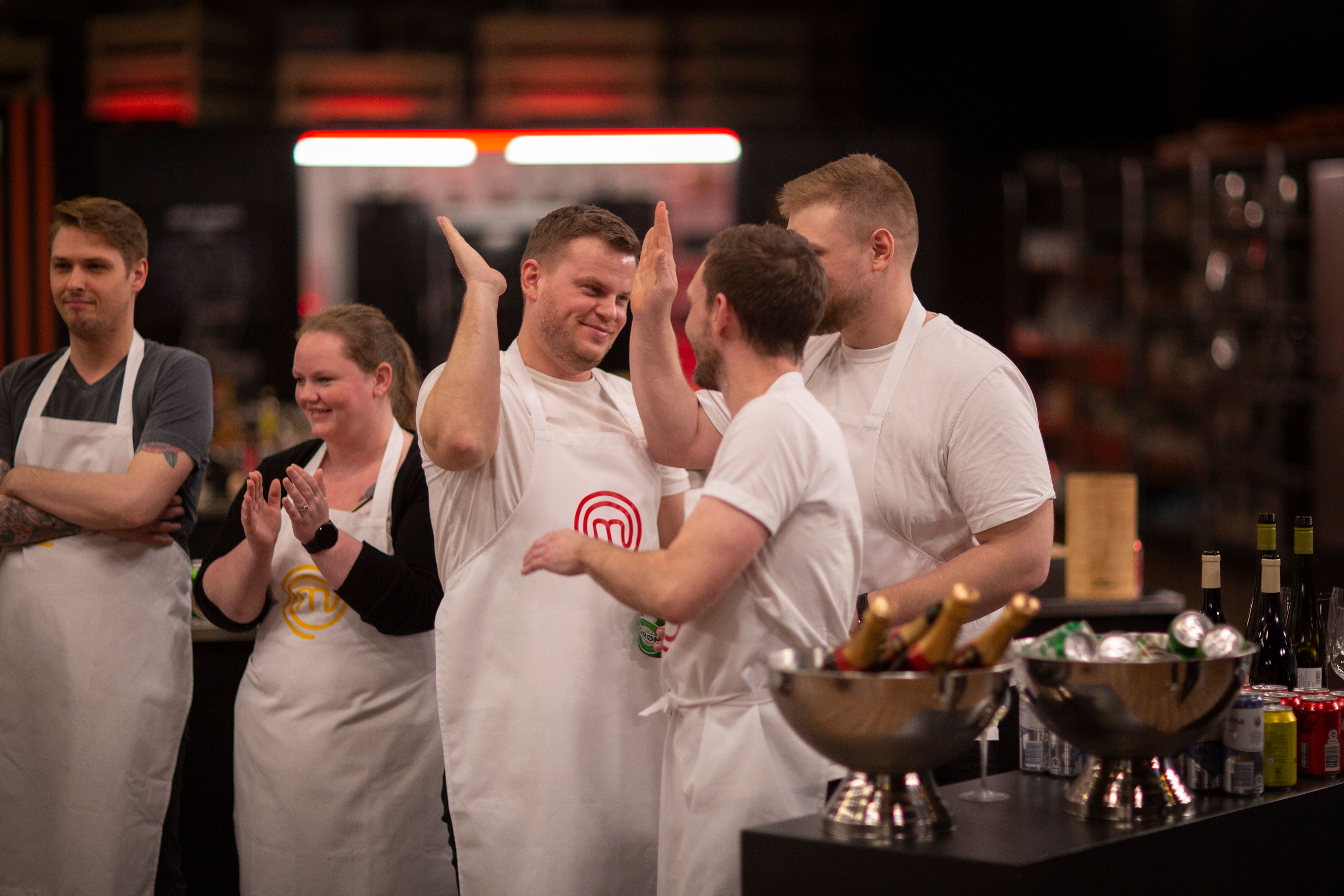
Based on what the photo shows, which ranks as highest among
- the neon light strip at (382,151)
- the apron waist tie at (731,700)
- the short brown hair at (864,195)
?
the neon light strip at (382,151)

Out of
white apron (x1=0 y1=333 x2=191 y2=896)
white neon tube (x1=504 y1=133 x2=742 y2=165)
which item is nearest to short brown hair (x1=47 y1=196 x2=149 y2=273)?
white apron (x1=0 y1=333 x2=191 y2=896)

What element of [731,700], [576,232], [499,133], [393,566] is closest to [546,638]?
[393,566]

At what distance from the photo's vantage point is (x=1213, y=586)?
230 cm

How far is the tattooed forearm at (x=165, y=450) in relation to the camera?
8.83 feet

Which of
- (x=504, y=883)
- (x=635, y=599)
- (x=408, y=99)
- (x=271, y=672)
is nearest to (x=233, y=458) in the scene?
(x=408, y=99)

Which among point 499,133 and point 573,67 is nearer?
point 499,133

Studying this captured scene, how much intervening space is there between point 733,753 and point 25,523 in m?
1.63

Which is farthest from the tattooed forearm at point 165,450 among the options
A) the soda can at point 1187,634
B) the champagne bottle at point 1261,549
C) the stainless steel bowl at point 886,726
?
the champagne bottle at point 1261,549

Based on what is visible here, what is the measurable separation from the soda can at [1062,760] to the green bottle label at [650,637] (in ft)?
2.18

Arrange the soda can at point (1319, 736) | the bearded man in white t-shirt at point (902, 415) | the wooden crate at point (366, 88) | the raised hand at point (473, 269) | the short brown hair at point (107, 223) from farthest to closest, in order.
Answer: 1. the wooden crate at point (366, 88)
2. the short brown hair at point (107, 223)
3. the raised hand at point (473, 269)
4. the bearded man in white t-shirt at point (902, 415)
5. the soda can at point (1319, 736)

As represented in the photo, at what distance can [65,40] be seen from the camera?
6.50m

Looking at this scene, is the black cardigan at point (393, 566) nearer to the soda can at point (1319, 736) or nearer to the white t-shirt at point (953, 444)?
the white t-shirt at point (953, 444)

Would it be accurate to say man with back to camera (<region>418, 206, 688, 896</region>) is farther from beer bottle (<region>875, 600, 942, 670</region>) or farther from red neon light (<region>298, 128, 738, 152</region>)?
red neon light (<region>298, 128, 738, 152</region>)

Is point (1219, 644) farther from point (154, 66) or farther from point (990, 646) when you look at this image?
point (154, 66)
